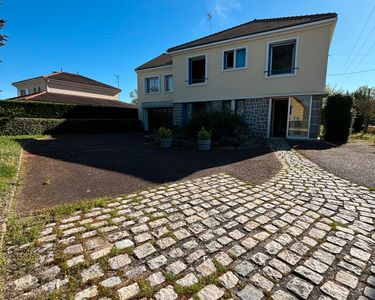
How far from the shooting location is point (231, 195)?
4062mm

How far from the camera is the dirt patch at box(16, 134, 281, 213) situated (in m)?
4.23

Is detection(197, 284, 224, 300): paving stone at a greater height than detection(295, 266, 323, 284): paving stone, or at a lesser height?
lesser

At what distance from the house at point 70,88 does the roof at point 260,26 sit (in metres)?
12.4

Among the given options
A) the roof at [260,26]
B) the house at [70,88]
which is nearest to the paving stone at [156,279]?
the roof at [260,26]

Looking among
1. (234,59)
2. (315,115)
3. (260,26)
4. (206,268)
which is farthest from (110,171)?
(260,26)

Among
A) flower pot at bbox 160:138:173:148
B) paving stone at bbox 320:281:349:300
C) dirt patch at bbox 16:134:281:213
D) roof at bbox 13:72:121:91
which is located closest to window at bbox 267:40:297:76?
dirt patch at bbox 16:134:281:213

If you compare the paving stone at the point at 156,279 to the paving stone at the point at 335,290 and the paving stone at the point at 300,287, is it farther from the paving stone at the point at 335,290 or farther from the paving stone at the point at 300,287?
the paving stone at the point at 335,290

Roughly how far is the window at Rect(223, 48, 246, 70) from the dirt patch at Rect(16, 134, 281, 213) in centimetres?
719

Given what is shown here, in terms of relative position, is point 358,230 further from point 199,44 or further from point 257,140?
point 199,44

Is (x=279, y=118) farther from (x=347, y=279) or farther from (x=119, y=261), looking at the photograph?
(x=119, y=261)

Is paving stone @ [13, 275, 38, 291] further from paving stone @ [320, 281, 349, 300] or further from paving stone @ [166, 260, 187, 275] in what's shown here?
paving stone @ [320, 281, 349, 300]

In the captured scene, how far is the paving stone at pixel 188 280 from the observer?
6.27 ft

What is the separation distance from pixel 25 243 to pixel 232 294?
8.04 ft

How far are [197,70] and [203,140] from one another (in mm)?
8848
